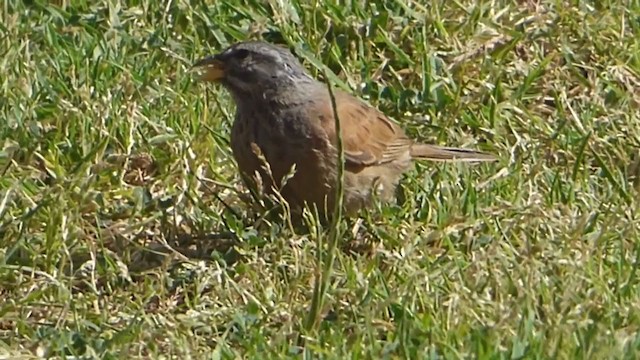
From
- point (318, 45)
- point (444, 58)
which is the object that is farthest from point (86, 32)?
point (444, 58)

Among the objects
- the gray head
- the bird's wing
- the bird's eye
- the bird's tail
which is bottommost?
the bird's tail

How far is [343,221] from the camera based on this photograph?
6629mm

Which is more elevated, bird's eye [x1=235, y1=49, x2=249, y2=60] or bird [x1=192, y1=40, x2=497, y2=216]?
bird's eye [x1=235, y1=49, x2=249, y2=60]

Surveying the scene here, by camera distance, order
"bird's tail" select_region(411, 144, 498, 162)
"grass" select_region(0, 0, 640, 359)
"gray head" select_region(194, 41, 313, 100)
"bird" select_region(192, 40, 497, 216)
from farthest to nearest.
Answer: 1. "bird's tail" select_region(411, 144, 498, 162)
2. "gray head" select_region(194, 41, 313, 100)
3. "bird" select_region(192, 40, 497, 216)
4. "grass" select_region(0, 0, 640, 359)

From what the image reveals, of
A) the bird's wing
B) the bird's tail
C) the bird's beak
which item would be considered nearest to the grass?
the bird's tail

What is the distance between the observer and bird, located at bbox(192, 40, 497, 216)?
6527 mm

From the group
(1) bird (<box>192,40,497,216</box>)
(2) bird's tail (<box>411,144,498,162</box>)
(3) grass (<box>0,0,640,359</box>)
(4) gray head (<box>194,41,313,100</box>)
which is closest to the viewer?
(3) grass (<box>0,0,640,359</box>)

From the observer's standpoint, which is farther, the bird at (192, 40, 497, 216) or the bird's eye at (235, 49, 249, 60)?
the bird's eye at (235, 49, 249, 60)

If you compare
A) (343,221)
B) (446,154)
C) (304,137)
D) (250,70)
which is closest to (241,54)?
(250,70)

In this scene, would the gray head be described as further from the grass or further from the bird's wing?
the grass

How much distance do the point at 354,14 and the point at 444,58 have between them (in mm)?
477

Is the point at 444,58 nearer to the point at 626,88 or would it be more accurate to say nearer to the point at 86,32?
the point at 626,88

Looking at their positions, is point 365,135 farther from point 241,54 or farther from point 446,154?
point 241,54

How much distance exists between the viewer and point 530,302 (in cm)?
538
